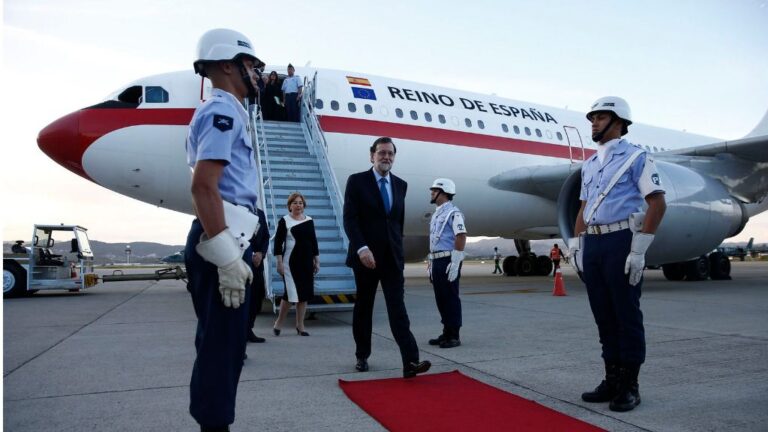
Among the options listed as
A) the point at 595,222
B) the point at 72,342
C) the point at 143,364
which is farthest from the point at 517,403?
the point at 72,342

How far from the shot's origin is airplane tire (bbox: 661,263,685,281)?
13469mm

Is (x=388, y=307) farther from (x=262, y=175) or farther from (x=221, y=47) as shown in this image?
(x=262, y=175)

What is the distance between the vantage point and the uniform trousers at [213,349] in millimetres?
1876

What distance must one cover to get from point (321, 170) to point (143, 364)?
465cm

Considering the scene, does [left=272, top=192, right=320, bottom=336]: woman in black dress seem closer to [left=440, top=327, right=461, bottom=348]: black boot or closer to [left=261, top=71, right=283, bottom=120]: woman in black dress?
[left=440, top=327, right=461, bottom=348]: black boot

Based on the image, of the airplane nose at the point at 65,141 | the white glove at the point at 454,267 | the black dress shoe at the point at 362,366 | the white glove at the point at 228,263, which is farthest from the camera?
the airplane nose at the point at 65,141

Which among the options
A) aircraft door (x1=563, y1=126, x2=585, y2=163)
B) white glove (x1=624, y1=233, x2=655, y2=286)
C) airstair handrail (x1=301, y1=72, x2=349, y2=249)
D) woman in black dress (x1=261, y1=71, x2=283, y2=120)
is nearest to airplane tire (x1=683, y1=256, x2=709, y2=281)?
aircraft door (x1=563, y1=126, x2=585, y2=163)

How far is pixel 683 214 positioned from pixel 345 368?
241 inches

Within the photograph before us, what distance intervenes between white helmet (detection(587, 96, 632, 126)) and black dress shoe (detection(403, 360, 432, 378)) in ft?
6.24

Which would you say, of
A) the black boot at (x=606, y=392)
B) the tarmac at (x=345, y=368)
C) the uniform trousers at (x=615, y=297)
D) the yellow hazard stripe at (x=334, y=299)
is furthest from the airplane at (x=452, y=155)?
the black boot at (x=606, y=392)

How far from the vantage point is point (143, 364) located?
13.7 feet

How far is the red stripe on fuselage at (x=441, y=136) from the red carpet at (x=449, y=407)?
6383 millimetres

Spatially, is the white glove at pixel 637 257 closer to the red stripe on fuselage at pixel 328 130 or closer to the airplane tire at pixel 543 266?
the red stripe on fuselage at pixel 328 130

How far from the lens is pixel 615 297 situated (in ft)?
10.4
